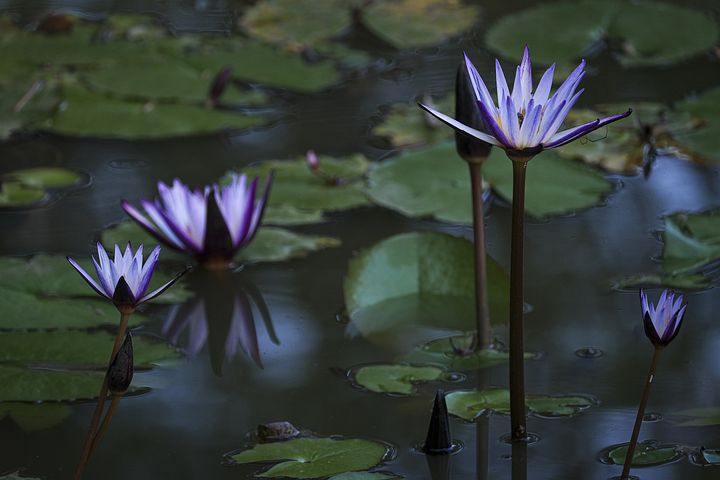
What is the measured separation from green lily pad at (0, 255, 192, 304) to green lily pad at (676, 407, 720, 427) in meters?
0.98

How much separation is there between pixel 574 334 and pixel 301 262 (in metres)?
0.63

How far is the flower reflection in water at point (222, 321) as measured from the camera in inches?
74.8

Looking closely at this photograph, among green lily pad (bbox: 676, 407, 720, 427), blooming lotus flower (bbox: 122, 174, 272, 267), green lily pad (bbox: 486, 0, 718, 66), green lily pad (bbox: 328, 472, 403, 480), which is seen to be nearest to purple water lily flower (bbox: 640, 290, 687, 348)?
green lily pad (bbox: 676, 407, 720, 427)

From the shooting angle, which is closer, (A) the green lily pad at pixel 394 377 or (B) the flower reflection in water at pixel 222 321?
(A) the green lily pad at pixel 394 377

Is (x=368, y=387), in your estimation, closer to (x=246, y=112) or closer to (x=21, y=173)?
(x=21, y=173)

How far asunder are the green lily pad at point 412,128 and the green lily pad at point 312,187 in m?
0.17

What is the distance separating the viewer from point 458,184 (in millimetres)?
2469

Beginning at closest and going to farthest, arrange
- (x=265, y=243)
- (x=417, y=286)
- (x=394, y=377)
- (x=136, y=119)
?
(x=394, y=377) < (x=417, y=286) < (x=265, y=243) < (x=136, y=119)

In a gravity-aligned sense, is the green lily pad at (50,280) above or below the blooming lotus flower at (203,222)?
below

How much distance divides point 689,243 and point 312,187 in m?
0.92

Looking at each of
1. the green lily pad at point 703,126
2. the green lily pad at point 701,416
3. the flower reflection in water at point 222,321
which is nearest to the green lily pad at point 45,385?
the flower reflection in water at point 222,321

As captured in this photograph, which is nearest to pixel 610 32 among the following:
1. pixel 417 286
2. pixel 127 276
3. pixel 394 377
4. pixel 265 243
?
pixel 265 243

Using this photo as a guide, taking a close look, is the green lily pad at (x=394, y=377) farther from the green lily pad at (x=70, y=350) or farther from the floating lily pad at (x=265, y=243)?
the floating lily pad at (x=265, y=243)

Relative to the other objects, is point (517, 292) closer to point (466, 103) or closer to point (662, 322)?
point (662, 322)
